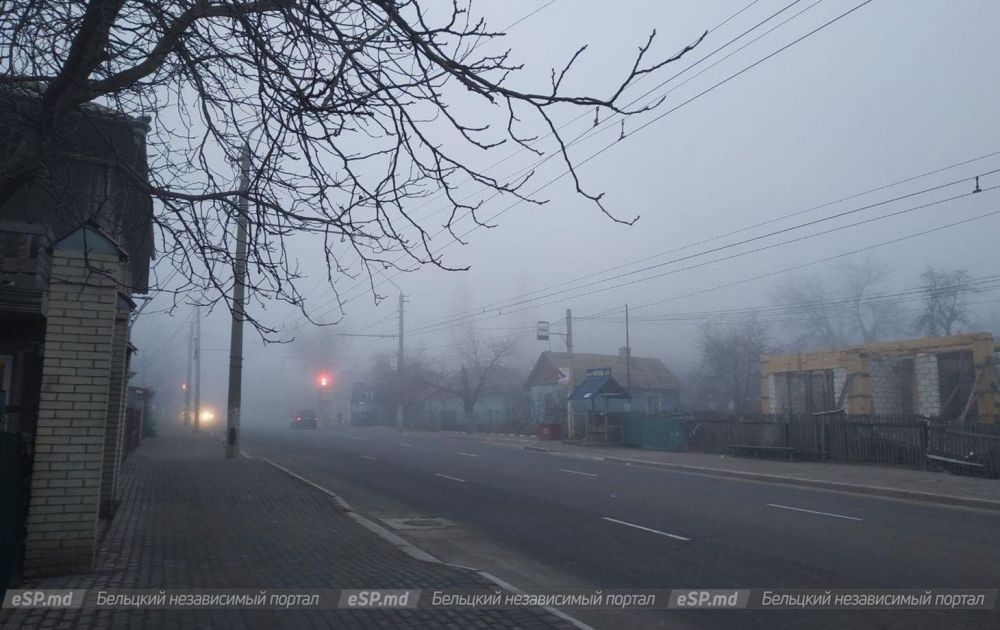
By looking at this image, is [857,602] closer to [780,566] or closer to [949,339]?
[780,566]

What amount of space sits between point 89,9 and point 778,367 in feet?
106

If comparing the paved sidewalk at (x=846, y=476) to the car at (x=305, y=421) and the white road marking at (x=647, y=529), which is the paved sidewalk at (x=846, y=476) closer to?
the white road marking at (x=647, y=529)

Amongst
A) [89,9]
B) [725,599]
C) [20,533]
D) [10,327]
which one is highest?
[89,9]

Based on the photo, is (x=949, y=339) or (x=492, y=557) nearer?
(x=492, y=557)

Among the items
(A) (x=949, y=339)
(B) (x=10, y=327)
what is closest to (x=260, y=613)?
(B) (x=10, y=327)

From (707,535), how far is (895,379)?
933 inches

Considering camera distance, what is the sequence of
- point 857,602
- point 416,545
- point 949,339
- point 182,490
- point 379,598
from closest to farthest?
1. point 379,598
2. point 857,602
3. point 416,545
4. point 182,490
5. point 949,339

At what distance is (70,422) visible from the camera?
23.9 ft

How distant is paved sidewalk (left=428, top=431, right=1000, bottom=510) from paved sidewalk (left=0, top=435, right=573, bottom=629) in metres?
11.8

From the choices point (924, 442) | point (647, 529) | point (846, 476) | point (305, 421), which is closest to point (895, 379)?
point (924, 442)

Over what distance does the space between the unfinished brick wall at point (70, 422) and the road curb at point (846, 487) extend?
15.0 metres

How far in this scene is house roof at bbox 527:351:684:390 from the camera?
204 feet

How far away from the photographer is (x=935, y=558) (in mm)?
9336

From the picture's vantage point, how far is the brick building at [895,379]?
2614 cm
